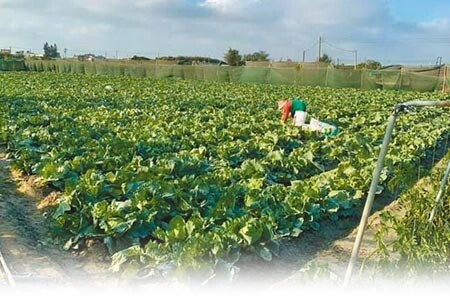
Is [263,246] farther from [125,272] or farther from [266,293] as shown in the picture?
[125,272]

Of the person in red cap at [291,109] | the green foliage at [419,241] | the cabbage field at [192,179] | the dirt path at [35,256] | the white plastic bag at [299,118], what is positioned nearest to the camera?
the green foliage at [419,241]

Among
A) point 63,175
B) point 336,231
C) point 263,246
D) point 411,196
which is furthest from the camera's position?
point 63,175

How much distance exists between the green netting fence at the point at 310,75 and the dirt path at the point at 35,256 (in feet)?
98.3

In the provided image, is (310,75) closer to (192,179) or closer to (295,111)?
(295,111)

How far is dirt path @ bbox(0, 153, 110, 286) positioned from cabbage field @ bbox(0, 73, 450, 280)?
22 cm

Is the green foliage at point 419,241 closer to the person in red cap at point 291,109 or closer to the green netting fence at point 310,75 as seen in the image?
the person in red cap at point 291,109

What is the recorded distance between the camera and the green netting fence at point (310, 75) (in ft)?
105

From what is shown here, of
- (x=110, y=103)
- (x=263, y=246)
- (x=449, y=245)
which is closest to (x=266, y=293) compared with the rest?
(x=263, y=246)

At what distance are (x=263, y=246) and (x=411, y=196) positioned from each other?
56.0 inches

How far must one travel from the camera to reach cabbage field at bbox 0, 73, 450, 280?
4609 millimetres

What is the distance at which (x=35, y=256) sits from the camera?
188 inches

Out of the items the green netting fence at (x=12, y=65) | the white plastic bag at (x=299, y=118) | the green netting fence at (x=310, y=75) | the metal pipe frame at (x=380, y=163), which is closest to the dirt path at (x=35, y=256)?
the metal pipe frame at (x=380, y=163)

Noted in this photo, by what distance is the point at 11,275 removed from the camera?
13.3 feet

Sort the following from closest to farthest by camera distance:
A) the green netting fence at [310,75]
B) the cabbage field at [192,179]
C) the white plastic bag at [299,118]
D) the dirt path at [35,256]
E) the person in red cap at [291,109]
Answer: the dirt path at [35,256] → the cabbage field at [192,179] → the white plastic bag at [299,118] → the person in red cap at [291,109] → the green netting fence at [310,75]
